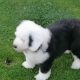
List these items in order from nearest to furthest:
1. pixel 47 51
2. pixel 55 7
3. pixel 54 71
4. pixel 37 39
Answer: pixel 37 39
pixel 47 51
pixel 54 71
pixel 55 7

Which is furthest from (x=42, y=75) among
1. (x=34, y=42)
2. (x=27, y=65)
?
(x=34, y=42)

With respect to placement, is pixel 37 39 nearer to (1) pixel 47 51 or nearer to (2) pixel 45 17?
(1) pixel 47 51

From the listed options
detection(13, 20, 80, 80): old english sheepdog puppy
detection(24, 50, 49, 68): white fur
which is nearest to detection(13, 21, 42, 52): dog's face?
detection(13, 20, 80, 80): old english sheepdog puppy

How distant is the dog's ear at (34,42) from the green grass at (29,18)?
0.94m

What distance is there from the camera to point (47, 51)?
4516 millimetres

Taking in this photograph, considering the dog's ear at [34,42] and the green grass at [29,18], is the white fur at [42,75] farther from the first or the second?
the dog's ear at [34,42]

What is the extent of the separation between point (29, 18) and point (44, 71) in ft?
5.85

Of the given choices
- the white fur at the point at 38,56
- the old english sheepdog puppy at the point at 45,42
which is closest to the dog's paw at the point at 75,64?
the old english sheepdog puppy at the point at 45,42

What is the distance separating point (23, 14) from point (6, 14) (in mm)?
336

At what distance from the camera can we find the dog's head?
4164 mm

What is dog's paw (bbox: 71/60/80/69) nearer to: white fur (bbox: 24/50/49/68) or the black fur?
the black fur

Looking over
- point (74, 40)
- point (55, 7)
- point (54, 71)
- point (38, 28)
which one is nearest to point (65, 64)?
point (54, 71)

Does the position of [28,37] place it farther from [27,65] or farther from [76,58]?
[76,58]

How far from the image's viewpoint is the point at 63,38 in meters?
4.72
